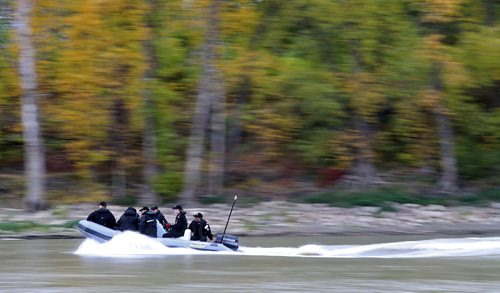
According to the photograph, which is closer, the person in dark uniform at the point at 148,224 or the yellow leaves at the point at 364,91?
the person in dark uniform at the point at 148,224

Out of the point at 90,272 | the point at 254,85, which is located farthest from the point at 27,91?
the point at 90,272

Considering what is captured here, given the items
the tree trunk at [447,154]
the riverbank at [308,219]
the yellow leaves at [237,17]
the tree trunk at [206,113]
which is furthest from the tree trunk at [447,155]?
the tree trunk at [206,113]

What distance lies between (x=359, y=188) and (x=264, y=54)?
6.45m

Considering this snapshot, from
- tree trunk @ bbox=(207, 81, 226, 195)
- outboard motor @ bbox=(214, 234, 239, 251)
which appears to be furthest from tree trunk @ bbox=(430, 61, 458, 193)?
outboard motor @ bbox=(214, 234, 239, 251)

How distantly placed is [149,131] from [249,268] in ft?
55.6

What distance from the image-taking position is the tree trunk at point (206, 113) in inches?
1340

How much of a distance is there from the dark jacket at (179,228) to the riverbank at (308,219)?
651cm

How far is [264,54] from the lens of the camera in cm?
3659

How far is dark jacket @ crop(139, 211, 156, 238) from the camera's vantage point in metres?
23.5

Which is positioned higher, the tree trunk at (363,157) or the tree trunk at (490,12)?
the tree trunk at (490,12)

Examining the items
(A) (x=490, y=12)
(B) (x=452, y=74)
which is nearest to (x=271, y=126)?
(B) (x=452, y=74)

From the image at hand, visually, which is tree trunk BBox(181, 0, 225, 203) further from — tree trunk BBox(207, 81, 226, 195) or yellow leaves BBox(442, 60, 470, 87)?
yellow leaves BBox(442, 60, 470, 87)

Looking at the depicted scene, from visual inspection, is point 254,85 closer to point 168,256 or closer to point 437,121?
point 437,121

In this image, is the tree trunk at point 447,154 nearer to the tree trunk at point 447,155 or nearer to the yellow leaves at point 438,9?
the tree trunk at point 447,155
